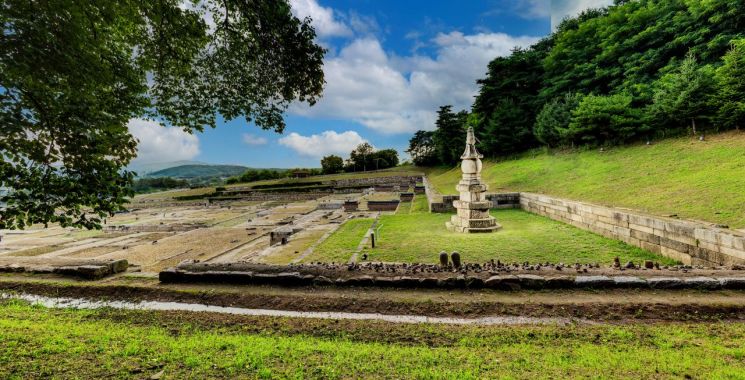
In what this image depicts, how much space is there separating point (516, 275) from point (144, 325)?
19.3 ft

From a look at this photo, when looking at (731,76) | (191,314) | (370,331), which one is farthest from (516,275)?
(731,76)

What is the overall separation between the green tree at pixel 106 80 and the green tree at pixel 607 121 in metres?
21.8

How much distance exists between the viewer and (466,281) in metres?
5.48

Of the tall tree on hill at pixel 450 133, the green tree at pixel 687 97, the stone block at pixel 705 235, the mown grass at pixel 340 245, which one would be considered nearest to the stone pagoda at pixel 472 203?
the mown grass at pixel 340 245

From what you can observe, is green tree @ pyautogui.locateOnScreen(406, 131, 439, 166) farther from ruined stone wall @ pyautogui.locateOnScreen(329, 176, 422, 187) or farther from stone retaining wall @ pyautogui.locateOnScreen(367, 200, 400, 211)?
stone retaining wall @ pyautogui.locateOnScreen(367, 200, 400, 211)

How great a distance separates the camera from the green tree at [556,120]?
83.3ft

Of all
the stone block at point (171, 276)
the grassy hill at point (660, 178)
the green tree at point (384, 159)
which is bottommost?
the stone block at point (171, 276)

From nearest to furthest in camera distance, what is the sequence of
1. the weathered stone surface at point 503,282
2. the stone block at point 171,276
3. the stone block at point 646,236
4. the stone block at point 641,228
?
the weathered stone surface at point 503,282 → the stone block at point 171,276 → the stone block at point 646,236 → the stone block at point 641,228

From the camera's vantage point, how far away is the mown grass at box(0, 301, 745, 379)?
301 cm

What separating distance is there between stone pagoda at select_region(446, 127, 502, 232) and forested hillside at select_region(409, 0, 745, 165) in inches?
535

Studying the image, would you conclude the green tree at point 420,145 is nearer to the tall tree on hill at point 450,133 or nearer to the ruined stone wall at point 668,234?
the tall tree on hill at point 450,133

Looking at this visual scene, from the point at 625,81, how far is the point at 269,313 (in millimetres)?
29533

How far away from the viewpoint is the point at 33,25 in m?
3.46

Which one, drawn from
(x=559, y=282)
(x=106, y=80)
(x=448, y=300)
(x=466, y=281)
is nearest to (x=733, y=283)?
(x=559, y=282)
